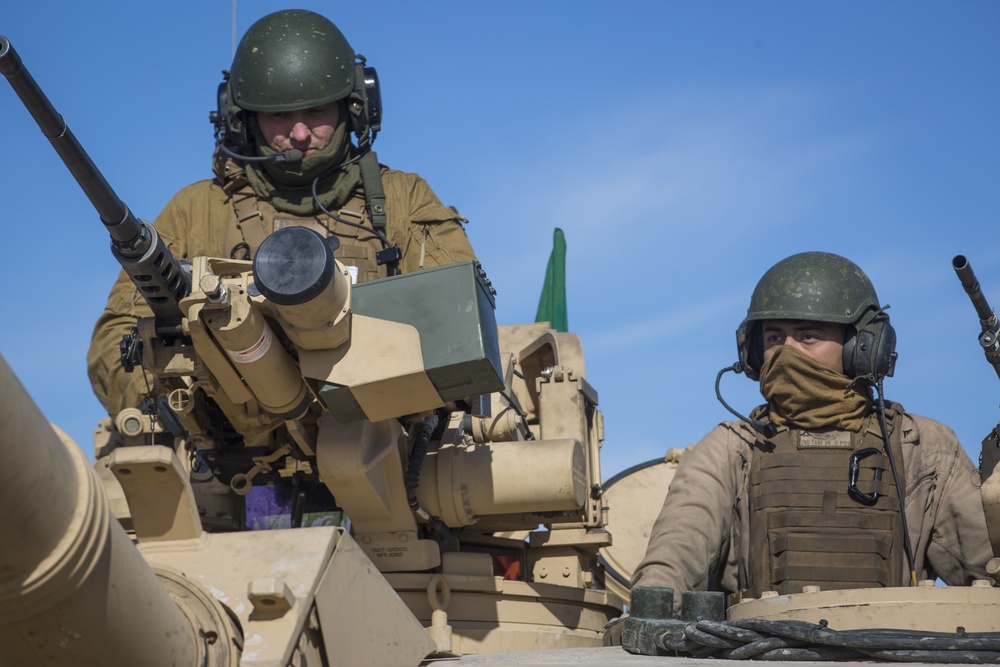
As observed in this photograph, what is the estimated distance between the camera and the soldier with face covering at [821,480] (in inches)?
328

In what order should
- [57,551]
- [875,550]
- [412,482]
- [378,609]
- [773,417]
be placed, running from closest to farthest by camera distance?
[57,551] < [378,609] < [412,482] < [875,550] < [773,417]

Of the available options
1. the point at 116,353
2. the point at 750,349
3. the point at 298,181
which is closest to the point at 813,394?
the point at 750,349

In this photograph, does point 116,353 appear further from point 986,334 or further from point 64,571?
point 64,571

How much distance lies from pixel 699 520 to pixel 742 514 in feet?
1.27

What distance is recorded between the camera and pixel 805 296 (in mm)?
8938

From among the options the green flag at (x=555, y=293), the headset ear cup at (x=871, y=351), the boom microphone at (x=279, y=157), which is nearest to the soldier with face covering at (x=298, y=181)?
the boom microphone at (x=279, y=157)

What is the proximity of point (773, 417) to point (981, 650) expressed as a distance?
375 centimetres

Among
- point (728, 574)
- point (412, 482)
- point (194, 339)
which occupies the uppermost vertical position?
point (194, 339)

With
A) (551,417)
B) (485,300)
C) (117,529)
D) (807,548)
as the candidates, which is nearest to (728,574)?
(807,548)

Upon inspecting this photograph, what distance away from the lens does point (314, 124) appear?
8.98 meters

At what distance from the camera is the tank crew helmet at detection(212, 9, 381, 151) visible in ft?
29.0

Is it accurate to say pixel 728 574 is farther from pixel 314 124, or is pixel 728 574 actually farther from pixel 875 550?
pixel 314 124

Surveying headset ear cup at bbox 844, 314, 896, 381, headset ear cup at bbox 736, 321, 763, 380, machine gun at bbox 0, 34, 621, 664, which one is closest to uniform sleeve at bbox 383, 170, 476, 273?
machine gun at bbox 0, 34, 621, 664

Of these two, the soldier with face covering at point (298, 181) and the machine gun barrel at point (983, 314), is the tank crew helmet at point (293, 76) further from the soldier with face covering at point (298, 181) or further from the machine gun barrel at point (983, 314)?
the machine gun barrel at point (983, 314)
